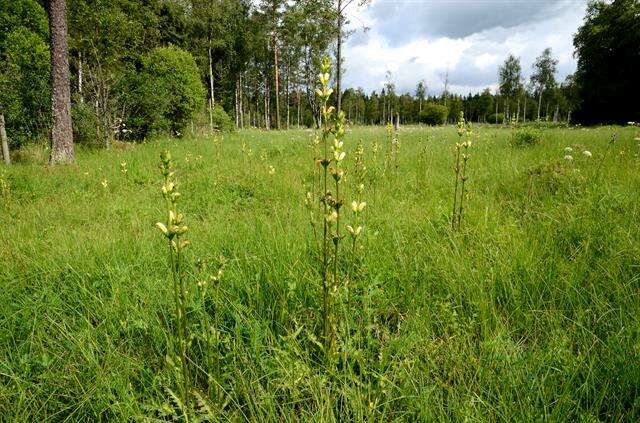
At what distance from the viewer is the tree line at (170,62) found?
32.2 ft

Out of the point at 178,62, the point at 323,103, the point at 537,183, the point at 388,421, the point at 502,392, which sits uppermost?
the point at 178,62

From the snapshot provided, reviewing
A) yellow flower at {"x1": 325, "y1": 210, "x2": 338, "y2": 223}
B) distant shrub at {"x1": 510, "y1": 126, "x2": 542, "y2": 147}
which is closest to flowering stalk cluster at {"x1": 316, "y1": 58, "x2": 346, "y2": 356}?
yellow flower at {"x1": 325, "y1": 210, "x2": 338, "y2": 223}

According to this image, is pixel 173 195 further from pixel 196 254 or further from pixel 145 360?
pixel 196 254

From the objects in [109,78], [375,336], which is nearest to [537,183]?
[375,336]

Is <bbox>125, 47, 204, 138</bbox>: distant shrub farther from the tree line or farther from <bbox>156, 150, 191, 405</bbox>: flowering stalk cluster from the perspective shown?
<bbox>156, 150, 191, 405</bbox>: flowering stalk cluster

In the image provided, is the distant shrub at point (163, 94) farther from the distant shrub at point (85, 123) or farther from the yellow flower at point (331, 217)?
the yellow flower at point (331, 217)

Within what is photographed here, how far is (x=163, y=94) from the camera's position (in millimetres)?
15031

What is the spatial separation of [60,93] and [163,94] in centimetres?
629

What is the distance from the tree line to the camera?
980 centimetres

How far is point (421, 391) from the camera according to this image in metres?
1.41

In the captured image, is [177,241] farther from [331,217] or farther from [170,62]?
[170,62]

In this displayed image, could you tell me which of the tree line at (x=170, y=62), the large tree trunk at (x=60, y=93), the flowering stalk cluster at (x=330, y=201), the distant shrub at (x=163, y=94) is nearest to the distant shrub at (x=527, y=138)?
the tree line at (x=170, y=62)

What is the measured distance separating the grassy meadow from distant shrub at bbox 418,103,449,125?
7849cm

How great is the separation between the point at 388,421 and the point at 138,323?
1.41 metres
